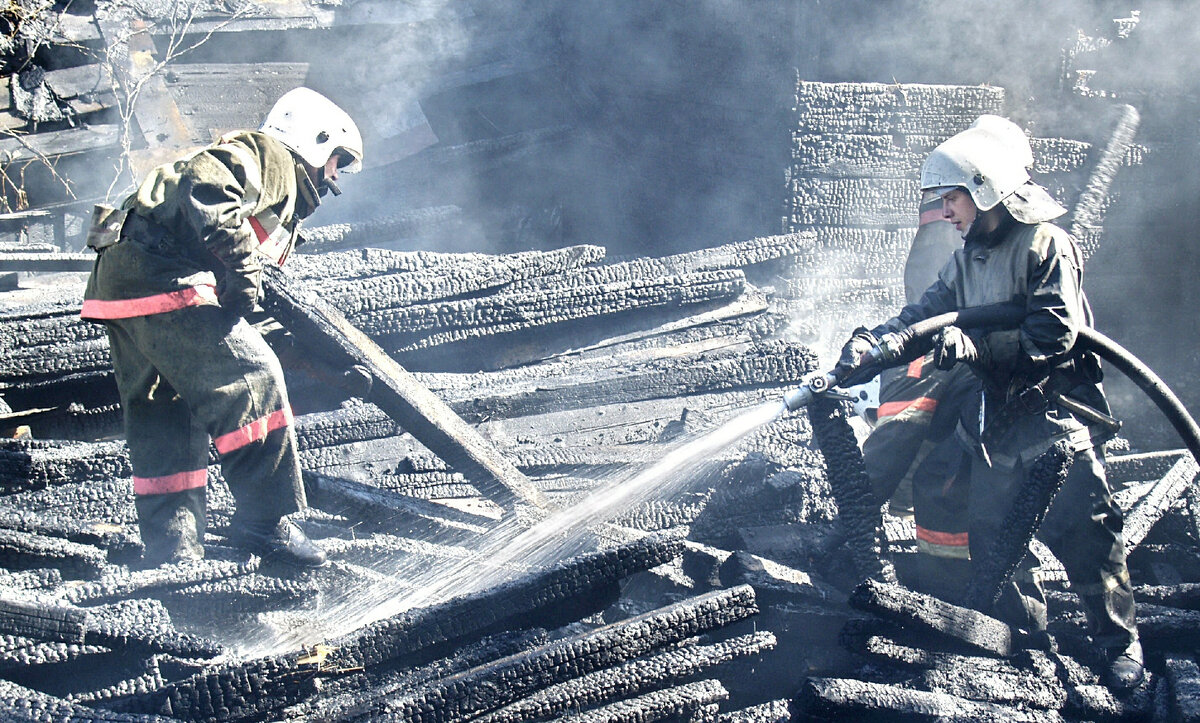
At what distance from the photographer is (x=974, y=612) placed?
15.1 ft

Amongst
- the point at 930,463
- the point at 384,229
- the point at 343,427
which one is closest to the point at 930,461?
the point at 930,463

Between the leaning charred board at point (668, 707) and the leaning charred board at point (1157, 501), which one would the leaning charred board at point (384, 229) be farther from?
the leaning charred board at point (1157, 501)

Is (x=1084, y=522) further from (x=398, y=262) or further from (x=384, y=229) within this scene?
(x=384, y=229)

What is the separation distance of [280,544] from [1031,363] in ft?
12.5

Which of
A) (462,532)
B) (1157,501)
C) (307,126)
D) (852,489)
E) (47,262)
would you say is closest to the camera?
(307,126)

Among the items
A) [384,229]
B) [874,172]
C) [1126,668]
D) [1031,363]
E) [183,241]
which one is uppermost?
[874,172]

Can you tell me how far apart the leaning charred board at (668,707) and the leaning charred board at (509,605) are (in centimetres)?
54

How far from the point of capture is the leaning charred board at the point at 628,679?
12.2 feet

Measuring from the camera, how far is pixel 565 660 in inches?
152

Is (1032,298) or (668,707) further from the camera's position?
(1032,298)

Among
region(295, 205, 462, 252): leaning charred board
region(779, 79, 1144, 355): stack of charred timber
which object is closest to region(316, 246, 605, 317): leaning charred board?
region(295, 205, 462, 252): leaning charred board

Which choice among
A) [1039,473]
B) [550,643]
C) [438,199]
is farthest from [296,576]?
[438,199]

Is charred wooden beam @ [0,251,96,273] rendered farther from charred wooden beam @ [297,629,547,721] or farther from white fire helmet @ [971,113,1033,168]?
white fire helmet @ [971,113,1033,168]

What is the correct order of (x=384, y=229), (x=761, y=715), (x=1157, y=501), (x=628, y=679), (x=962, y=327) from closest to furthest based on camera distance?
(x=628, y=679) → (x=761, y=715) → (x=962, y=327) → (x=1157, y=501) → (x=384, y=229)
